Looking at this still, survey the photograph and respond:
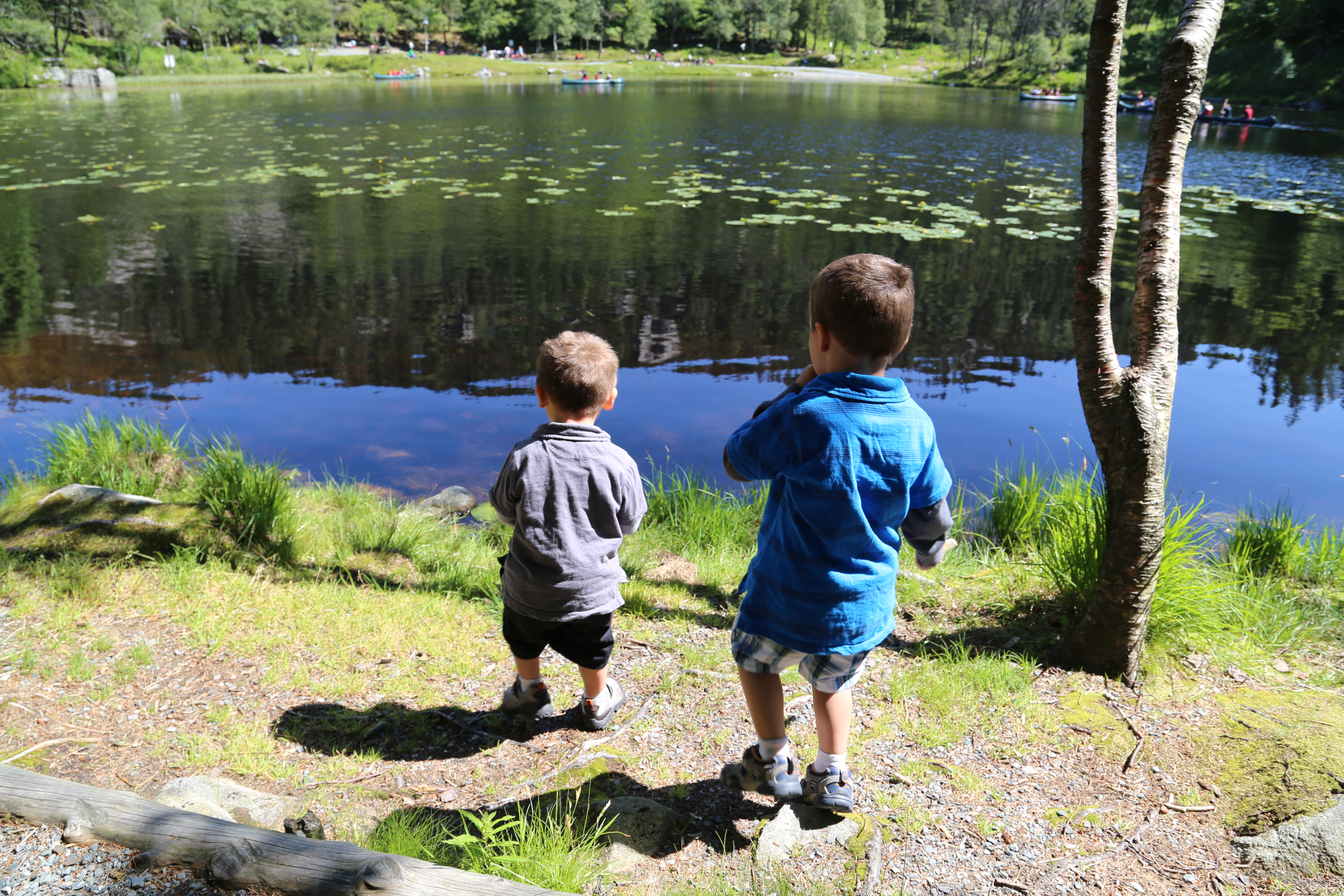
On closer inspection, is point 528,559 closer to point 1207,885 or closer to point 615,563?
point 615,563

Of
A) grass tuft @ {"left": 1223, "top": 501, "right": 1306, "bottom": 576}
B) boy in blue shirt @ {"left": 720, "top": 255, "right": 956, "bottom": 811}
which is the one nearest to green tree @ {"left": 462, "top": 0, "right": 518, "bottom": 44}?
grass tuft @ {"left": 1223, "top": 501, "right": 1306, "bottom": 576}

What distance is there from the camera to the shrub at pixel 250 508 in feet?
14.3

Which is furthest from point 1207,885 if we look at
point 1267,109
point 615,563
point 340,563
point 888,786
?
point 1267,109

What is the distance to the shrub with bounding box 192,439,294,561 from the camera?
4367mm

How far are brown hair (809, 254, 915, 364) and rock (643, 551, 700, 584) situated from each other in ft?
8.47

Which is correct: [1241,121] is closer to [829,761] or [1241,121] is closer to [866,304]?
[866,304]

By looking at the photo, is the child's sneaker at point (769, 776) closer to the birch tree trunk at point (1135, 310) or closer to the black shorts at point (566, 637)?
the black shorts at point (566, 637)

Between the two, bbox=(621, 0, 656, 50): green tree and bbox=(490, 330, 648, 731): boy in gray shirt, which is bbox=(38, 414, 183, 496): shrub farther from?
bbox=(621, 0, 656, 50): green tree

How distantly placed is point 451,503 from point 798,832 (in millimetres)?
4155

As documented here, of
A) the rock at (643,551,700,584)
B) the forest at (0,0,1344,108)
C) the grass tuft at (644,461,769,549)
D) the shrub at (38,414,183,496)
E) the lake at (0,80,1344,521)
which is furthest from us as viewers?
the forest at (0,0,1344,108)

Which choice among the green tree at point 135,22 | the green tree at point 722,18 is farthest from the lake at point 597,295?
the green tree at point 722,18

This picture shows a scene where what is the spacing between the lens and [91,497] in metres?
4.66

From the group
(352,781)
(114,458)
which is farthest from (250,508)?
(352,781)

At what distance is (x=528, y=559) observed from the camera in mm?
2752
